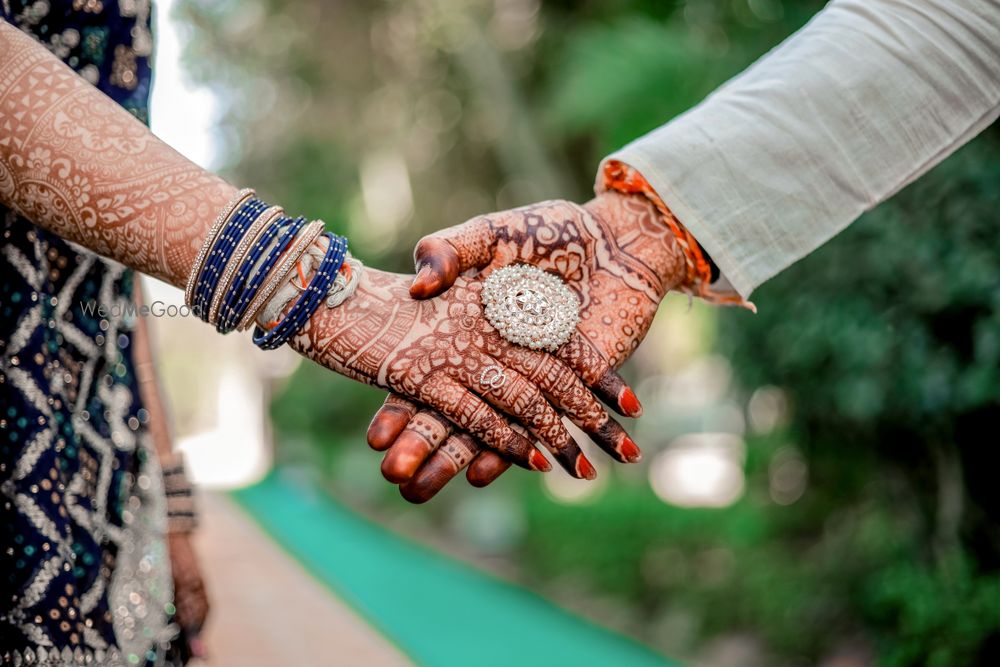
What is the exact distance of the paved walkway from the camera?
6.21 metres

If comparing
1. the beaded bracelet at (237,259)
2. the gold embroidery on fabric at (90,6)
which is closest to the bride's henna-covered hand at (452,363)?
the beaded bracelet at (237,259)

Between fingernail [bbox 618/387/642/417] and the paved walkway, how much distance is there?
3.66 m

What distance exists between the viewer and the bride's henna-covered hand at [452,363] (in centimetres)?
126

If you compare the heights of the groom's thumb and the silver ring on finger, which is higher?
the groom's thumb

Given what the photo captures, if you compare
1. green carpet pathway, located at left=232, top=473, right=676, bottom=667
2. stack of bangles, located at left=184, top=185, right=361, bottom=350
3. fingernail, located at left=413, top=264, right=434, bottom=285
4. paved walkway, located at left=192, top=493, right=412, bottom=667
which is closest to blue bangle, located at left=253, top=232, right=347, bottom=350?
stack of bangles, located at left=184, top=185, right=361, bottom=350

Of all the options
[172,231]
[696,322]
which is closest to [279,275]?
[172,231]

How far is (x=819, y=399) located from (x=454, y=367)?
3.24 metres

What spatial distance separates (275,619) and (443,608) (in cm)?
146

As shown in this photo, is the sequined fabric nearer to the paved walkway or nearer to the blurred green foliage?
the blurred green foliage

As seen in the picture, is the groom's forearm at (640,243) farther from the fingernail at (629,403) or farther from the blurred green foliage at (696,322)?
the blurred green foliage at (696,322)

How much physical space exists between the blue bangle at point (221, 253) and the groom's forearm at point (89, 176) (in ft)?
0.08

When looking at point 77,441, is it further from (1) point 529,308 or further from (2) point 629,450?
(2) point 629,450

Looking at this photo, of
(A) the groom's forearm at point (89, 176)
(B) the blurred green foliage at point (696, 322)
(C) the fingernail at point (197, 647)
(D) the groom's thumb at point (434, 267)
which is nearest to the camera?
(A) the groom's forearm at point (89, 176)

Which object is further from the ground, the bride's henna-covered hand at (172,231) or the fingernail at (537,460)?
the bride's henna-covered hand at (172,231)
